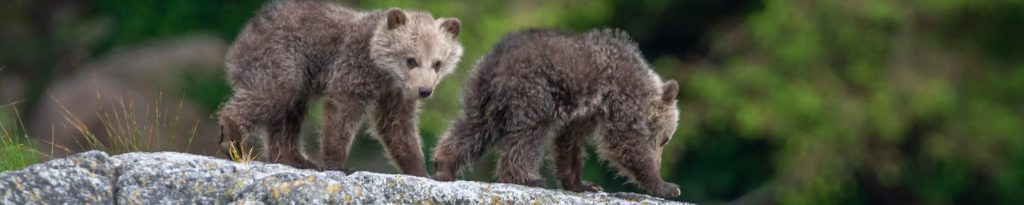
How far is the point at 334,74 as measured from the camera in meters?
8.21

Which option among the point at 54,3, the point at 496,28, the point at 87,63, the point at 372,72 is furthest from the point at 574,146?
the point at 54,3

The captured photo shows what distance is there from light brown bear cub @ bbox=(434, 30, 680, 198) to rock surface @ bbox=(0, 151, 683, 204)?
0.85 m

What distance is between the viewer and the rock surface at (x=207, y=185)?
6.77 m

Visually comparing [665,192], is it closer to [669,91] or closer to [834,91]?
[669,91]

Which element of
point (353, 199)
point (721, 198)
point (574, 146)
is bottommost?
point (353, 199)

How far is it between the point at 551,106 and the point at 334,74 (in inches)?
36.2

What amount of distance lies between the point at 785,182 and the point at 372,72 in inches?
350

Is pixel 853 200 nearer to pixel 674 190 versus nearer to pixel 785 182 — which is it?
pixel 785 182

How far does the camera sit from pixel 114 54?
18312mm

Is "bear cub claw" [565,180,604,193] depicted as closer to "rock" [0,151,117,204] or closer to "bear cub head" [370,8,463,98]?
"bear cub head" [370,8,463,98]

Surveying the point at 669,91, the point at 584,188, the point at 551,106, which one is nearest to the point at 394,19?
the point at 551,106

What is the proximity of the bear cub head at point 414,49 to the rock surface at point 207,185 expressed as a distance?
2.87ft

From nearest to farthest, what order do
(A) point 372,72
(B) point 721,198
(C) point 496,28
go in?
1. (A) point 372,72
2. (C) point 496,28
3. (B) point 721,198

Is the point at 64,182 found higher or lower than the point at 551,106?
lower
